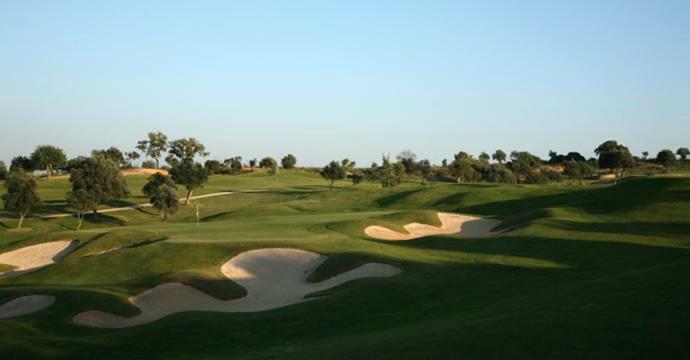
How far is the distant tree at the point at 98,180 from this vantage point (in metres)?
75.4

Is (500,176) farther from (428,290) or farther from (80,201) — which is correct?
(428,290)

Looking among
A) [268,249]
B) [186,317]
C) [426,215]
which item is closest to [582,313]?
[186,317]

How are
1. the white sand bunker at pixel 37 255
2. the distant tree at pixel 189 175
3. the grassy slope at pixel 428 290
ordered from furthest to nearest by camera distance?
the distant tree at pixel 189 175
the white sand bunker at pixel 37 255
the grassy slope at pixel 428 290

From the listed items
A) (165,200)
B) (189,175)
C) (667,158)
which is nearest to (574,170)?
(667,158)

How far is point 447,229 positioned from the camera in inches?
1967

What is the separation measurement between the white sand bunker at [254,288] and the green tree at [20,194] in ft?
152

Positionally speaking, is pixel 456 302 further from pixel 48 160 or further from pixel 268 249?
pixel 48 160

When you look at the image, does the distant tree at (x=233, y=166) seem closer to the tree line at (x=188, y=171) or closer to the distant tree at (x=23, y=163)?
the tree line at (x=188, y=171)

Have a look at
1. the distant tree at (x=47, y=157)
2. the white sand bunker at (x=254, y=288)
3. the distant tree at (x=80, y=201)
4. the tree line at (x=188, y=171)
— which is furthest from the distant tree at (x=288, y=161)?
the white sand bunker at (x=254, y=288)

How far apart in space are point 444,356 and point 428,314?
7560mm

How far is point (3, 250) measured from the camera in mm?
43812

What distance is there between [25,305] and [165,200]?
4911 cm

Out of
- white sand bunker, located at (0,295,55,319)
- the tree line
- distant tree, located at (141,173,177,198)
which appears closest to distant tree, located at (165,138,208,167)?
the tree line

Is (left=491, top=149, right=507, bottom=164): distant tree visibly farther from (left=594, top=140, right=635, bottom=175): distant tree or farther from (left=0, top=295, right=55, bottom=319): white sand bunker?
(left=0, top=295, right=55, bottom=319): white sand bunker
